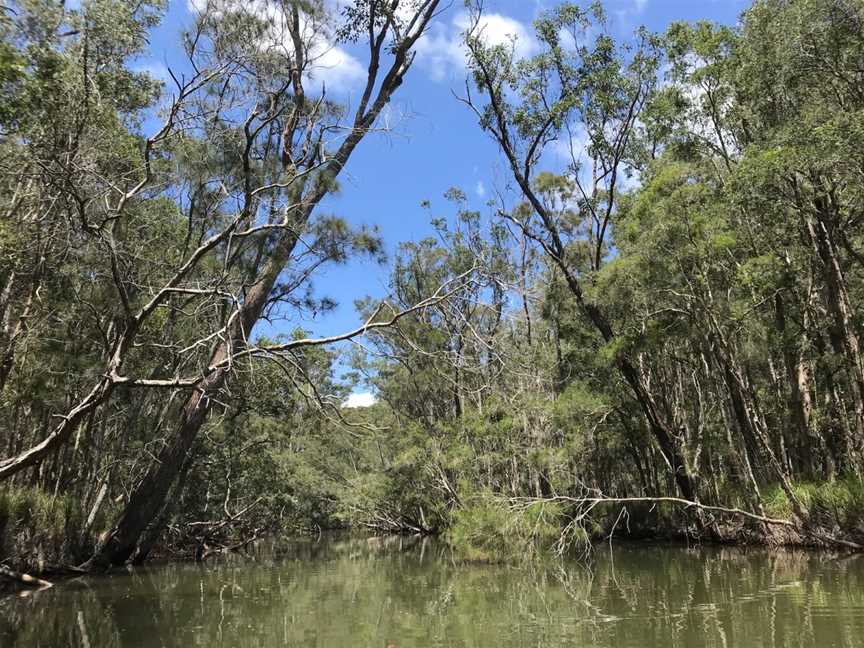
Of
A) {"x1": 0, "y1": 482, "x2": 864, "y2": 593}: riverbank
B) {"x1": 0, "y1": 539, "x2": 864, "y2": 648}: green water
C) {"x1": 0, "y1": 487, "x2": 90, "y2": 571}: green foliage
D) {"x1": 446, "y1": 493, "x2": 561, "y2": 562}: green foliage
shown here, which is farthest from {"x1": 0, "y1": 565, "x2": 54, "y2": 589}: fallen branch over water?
{"x1": 446, "y1": 493, "x2": 561, "y2": 562}: green foliage

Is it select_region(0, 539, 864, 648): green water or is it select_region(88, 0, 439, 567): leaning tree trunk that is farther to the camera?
select_region(88, 0, 439, 567): leaning tree trunk

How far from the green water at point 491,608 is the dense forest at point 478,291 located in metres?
1.32

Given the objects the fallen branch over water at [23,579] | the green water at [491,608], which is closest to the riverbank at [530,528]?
the fallen branch over water at [23,579]

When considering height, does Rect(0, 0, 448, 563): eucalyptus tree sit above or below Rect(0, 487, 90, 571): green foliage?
above

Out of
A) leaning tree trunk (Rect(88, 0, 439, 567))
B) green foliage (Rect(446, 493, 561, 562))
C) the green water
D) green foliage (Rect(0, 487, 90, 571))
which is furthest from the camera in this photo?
green foliage (Rect(446, 493, 561, 562))

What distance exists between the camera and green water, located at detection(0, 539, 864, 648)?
5.09m

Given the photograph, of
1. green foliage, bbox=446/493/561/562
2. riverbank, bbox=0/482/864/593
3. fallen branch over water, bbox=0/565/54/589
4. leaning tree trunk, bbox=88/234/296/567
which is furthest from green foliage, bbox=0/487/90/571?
green foliage, bbox=446/493/561/562

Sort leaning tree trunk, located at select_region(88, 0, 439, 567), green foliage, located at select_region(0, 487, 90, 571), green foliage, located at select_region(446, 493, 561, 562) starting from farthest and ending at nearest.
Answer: green foliage, located at select_region(446, 493, 561, 562), green foliage, located at select_region(0, 487, 90, 571), leaning tree trunk, located at select_region(88, 0, 439, 567)

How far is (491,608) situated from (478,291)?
371 centimetres

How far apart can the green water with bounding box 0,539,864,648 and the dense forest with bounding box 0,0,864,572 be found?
1322 mm

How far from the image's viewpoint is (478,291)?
6.14 m

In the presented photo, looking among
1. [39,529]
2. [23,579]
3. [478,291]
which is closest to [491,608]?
[478,291]

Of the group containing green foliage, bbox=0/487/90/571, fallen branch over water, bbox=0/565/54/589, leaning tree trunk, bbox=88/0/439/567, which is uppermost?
leaning tree trunk, bbox=88/0/439/567

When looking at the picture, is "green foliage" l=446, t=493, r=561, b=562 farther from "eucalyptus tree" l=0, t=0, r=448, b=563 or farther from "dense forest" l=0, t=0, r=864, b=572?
"eucalyptus tree" l=0, t=0, r=448, b=563
